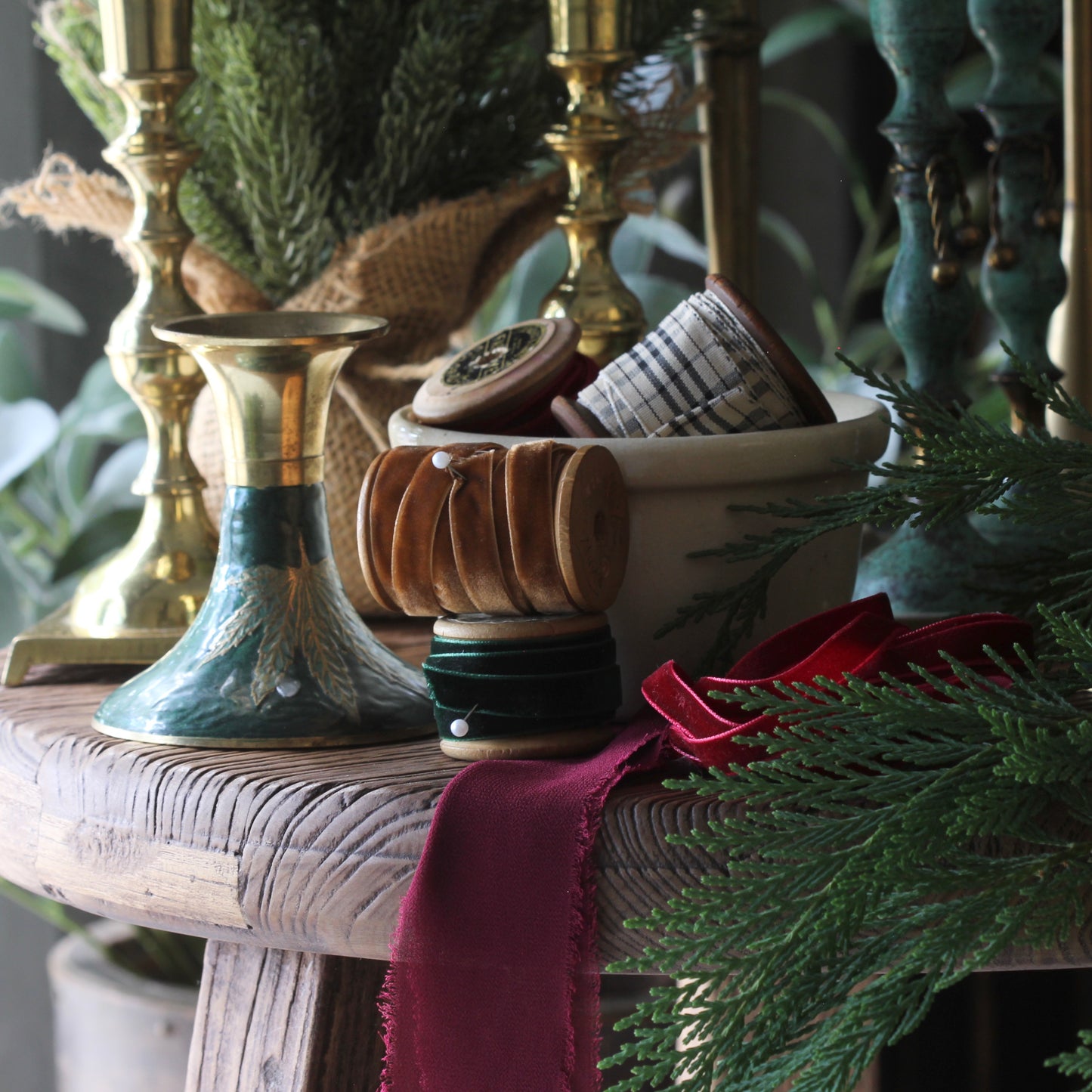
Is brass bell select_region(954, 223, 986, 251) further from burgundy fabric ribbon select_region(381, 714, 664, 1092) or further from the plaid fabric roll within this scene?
burgundy fabric ribbon select_region(381, 714, 664, 1092)

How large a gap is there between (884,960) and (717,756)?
75 millimetres

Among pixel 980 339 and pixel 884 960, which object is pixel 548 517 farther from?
pixel 980 339

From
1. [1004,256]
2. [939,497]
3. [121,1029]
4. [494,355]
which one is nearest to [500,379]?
[494,355]

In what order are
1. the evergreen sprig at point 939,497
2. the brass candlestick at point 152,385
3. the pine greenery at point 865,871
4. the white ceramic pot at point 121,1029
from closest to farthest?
the pine greenery at point 865,871 → the evergreen sprig at point 939,497 → the brass candlestick at point 152,385 → the white ceramic pot at point 121,1029

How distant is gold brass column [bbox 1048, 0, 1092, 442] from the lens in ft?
2.35

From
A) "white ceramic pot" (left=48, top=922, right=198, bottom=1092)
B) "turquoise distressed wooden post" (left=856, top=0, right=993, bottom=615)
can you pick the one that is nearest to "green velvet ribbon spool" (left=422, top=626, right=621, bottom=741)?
"turquoise distressed wooden post" (left=856, top=0, right=993, bottom=615)

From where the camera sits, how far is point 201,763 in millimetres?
444

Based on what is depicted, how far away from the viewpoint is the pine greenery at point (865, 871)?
1.09ft

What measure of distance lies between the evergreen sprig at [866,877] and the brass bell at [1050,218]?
31 centimetres

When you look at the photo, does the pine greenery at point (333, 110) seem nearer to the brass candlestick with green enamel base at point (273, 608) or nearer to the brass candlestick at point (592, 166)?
the brass candlestick at point (592, 166)

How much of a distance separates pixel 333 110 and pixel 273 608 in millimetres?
252

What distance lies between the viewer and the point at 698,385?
478 millimetres

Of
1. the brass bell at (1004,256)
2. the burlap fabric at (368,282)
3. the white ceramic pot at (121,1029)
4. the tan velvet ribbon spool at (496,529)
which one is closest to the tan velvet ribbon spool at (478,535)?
the tan velvet ribbon spool at (496,529)

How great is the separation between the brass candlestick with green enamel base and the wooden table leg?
9 cm
